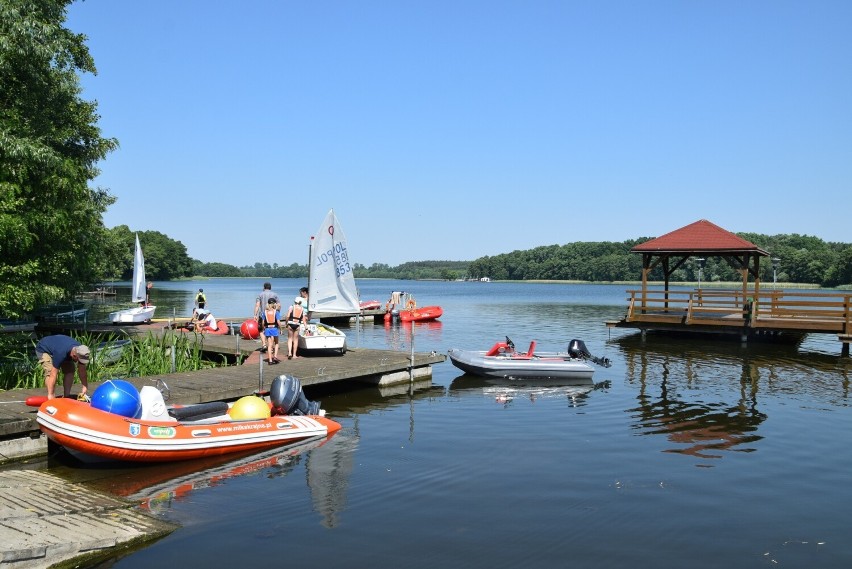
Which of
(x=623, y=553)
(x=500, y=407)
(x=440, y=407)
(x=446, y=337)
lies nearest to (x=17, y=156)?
(x=440, y=407)

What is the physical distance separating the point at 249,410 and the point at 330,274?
875 centimetres

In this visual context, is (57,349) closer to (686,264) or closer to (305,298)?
(305,298)

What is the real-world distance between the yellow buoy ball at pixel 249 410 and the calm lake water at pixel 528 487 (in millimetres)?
897

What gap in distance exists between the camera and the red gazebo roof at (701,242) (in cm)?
2838

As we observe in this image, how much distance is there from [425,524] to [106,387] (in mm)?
5005

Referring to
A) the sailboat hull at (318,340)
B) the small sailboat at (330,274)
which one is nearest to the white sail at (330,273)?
the small sailboat at (330,274)

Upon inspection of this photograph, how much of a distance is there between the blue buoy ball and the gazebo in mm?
23273

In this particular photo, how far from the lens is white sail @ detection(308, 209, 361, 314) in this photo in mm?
19469

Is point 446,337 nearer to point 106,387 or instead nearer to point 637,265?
point 106,387

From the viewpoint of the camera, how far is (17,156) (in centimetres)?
1235

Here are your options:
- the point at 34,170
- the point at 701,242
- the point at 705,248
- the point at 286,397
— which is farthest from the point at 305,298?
the point at 701,242

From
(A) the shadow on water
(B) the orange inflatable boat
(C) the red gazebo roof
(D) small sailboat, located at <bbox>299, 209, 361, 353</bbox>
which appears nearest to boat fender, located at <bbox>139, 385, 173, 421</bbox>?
(B) the orange inflatable boat

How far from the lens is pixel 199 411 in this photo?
10.9m

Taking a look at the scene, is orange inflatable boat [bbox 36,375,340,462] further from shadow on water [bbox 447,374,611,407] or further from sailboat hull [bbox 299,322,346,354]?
shadow on water [bbox 447,374,611,407]
